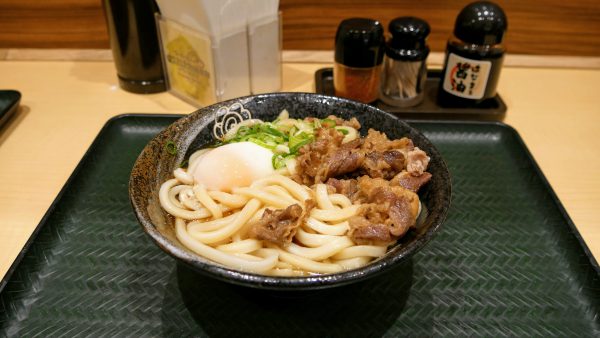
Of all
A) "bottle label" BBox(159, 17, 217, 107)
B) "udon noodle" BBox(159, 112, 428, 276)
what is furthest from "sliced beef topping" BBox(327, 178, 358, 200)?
"bottle label" BBox(159, 17, 217, 107)

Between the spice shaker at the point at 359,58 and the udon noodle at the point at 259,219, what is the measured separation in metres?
0.90

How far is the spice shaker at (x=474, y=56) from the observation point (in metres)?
2.09

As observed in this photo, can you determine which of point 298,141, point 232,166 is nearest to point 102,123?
point 232,166

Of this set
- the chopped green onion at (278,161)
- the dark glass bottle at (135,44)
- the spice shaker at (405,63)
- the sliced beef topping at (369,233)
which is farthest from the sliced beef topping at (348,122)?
the dark glass bottle at (135,44)

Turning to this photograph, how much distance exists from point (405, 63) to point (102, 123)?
5.06 feet

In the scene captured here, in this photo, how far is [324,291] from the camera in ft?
4.28

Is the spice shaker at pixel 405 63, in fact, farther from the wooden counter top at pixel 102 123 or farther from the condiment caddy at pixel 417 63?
the wooden counter top at pixel 102 123

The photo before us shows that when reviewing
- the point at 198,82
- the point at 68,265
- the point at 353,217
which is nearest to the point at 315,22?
the point at 198,82

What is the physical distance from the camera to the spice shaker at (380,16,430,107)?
216cm

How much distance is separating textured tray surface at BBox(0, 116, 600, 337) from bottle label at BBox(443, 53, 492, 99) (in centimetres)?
66

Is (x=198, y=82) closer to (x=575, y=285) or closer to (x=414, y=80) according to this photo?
(x=414, y=80)

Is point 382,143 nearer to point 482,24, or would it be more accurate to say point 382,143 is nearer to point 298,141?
point 298,141

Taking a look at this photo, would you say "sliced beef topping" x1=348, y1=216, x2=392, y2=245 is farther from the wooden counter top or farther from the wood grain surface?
the wood grain surface

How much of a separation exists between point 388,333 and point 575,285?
2.11ft
